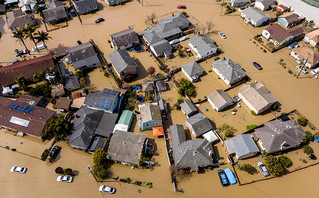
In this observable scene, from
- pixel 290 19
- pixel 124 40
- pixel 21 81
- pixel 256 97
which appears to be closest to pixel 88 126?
pixel 21 81

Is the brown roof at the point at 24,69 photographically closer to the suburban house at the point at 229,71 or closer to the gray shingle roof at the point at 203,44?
the gray shingle roof at the point at 203,44

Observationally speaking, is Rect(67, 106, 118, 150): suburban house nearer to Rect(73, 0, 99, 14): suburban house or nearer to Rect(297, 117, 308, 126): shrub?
Rect(297, 117, 308, 126): shrub

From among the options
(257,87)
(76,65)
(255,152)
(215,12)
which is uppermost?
(215,12)

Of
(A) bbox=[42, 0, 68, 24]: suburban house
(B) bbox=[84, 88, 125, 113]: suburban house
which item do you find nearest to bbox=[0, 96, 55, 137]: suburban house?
(B) bbox=[84, 88, 125, 113]: suburban house

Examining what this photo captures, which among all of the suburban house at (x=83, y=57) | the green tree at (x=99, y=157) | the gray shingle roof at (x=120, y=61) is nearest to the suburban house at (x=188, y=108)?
the gray shingle roof at (x=120, y=61)

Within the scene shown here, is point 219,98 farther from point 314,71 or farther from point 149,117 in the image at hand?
point 314,71

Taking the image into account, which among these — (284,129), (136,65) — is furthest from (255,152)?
(136,65)

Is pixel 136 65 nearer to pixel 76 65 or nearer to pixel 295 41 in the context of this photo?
pixel 76 65
